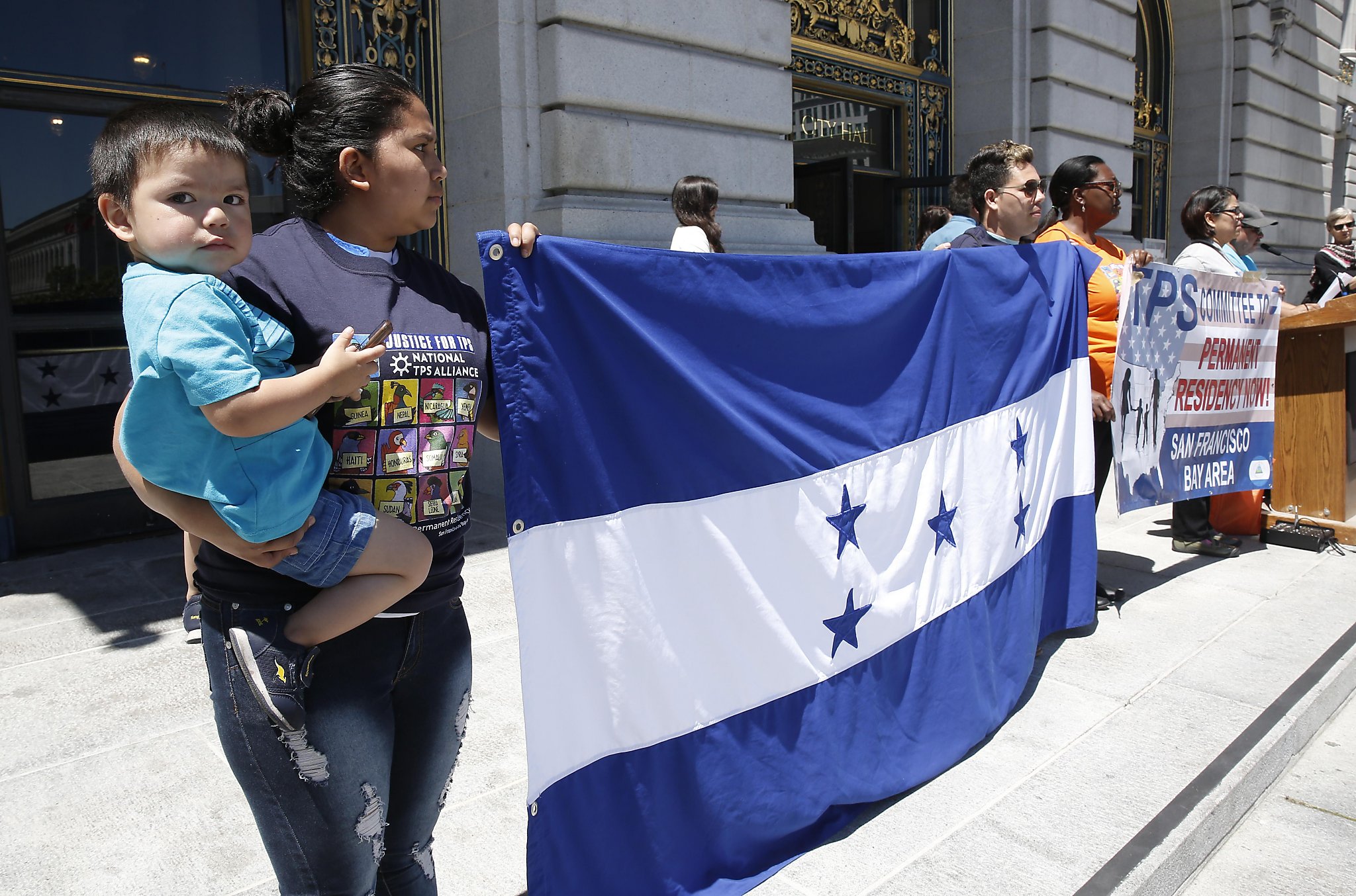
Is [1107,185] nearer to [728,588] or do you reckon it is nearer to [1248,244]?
[728,588]

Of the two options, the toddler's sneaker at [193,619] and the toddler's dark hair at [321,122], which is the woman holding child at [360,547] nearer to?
the toddler's dark hair at [321,122]

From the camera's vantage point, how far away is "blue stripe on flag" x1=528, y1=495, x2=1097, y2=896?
6.97 ft

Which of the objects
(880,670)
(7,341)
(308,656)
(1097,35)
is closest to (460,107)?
A: (7,341)

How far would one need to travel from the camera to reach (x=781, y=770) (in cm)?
255

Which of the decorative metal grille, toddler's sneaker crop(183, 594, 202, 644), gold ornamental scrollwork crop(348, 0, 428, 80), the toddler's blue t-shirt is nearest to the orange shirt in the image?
toddler's sneaker crop(183, 594, 202, 644)

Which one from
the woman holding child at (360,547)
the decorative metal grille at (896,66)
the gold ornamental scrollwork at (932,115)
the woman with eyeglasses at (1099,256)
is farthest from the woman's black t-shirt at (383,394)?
the gold ornamental scrollwork at (932,115)

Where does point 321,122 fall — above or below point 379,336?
above

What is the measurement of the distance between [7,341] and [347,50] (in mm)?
2876

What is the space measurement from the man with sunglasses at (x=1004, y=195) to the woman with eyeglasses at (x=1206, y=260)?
84.1 inches

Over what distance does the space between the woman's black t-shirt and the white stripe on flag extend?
0.32 meters

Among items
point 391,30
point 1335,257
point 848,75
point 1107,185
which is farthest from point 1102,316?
point 848,75

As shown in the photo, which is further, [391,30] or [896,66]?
[896,66]

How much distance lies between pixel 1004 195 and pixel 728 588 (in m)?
2.69

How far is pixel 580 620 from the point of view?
2090 mm
